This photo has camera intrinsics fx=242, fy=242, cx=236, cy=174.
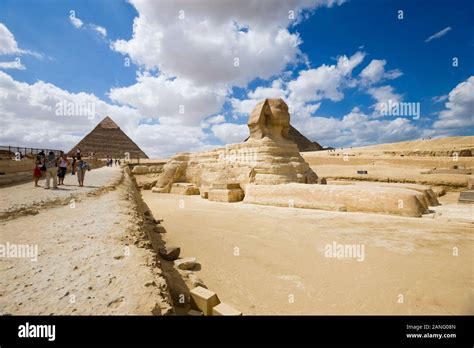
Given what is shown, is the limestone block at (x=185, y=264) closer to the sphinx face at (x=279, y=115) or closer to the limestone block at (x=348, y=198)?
the limestone block at (x=348, y=198)

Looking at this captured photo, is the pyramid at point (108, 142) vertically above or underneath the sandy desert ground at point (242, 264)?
above

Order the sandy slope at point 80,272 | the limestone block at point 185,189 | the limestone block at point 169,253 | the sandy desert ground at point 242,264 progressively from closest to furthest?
the sandy slope at point 80,272 → the sandy desert ground at point 242,264 → the limestone block at point 169,253 → the limestone block at point 185,189

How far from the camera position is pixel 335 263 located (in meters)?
3.86

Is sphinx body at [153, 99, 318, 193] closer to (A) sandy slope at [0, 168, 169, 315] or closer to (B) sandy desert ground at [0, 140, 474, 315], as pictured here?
(B) sandy desert ground at [0, 140, 474, 315]

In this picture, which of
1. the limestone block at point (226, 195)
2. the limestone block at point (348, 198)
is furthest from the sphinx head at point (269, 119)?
the limestone block at point (348, 198)

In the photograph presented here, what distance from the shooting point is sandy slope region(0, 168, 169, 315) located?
75.0 inches

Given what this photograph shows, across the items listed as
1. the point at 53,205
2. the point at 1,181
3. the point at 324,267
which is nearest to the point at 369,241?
the point at 324,267

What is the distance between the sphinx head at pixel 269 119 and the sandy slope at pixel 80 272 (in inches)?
325

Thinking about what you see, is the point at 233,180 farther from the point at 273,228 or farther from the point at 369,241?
the point at 369,241

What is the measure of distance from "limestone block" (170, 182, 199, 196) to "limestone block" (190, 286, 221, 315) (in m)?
11.5

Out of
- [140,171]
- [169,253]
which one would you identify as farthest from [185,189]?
[140,171]

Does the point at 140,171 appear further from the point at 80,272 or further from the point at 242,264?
the point at 80,272

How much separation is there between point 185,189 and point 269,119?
6.27m

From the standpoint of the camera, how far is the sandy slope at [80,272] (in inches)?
75.0
